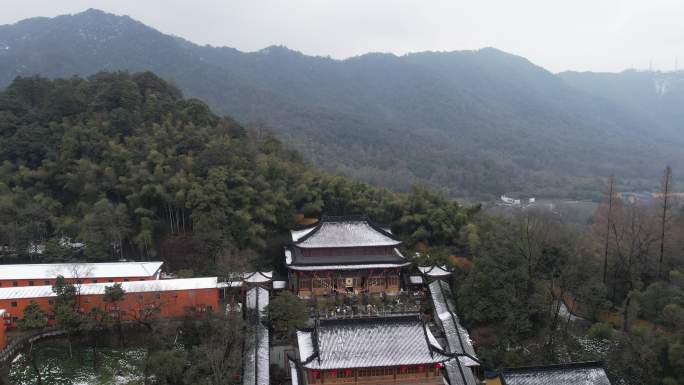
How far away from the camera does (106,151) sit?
90.1 ft

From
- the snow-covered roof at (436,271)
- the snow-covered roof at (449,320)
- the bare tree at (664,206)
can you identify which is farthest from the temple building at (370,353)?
the bare tree at (664,206)

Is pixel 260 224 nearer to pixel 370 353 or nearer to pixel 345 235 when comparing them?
pixel 345 235

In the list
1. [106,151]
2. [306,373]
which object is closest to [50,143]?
[106,151]

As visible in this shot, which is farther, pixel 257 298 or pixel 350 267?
pixel 350 267

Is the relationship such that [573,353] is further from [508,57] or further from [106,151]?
[508,57]

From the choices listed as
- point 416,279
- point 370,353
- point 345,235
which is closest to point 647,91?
point 416,279

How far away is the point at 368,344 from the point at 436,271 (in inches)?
327

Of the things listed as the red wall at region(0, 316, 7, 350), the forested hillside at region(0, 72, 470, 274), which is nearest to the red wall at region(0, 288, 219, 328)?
the red wall at region(0, 316, 7, 350)

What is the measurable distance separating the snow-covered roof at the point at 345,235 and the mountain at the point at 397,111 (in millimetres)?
32077

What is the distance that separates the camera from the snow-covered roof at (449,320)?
1811 centimetres

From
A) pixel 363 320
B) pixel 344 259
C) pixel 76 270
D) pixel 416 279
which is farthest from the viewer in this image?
pixel 416 279

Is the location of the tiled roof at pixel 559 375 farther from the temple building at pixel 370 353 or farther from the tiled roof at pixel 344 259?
the tiled roof at pixel 344 259

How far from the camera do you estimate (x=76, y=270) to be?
19531mm

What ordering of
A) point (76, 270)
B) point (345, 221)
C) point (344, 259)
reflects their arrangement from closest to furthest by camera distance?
point (76, 270)
point (344, 259)
point (345, 221)
